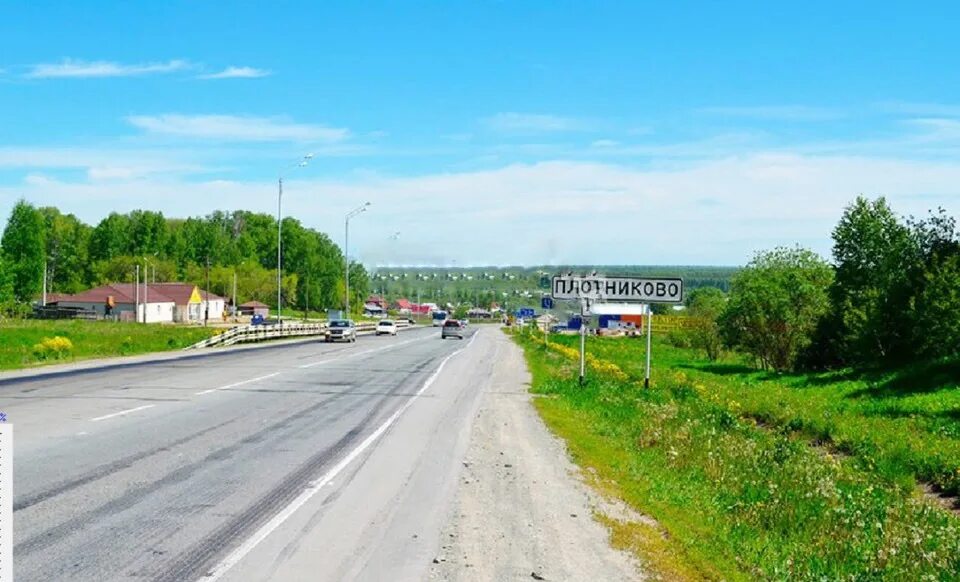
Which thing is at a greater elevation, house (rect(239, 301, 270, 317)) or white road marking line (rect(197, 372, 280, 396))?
white road marking line (rect(197, 372, 280, 396))

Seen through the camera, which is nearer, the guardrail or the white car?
the guardrail

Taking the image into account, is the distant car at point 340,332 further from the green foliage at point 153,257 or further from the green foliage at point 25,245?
the green foliage at point 25,245

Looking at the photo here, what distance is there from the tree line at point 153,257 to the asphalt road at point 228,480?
11658 centimetres

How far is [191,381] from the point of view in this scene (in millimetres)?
29500

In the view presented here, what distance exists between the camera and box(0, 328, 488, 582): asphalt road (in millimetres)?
8672

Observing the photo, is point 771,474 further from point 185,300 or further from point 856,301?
point 185,300

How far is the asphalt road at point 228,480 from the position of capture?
8.67 m

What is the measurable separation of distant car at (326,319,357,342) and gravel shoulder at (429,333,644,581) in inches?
1972

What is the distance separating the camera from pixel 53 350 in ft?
133

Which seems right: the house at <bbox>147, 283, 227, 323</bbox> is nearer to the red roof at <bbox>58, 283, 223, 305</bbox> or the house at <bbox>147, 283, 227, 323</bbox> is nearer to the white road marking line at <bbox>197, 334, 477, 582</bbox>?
the red roof at <bbox>58, 283, 223, 305</bbox>

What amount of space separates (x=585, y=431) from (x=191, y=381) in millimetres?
14802

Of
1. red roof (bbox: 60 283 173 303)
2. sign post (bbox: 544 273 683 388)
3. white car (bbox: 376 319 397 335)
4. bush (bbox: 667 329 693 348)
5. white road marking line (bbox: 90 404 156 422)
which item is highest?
sign post (bbox: 544 273 683 388)

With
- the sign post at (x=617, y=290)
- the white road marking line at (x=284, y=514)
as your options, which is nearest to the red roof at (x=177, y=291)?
the sign post at (x=617, y=290)

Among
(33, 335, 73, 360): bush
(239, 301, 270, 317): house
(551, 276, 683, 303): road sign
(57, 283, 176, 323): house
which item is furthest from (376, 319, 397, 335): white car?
(239, 301, 270, 317): house
